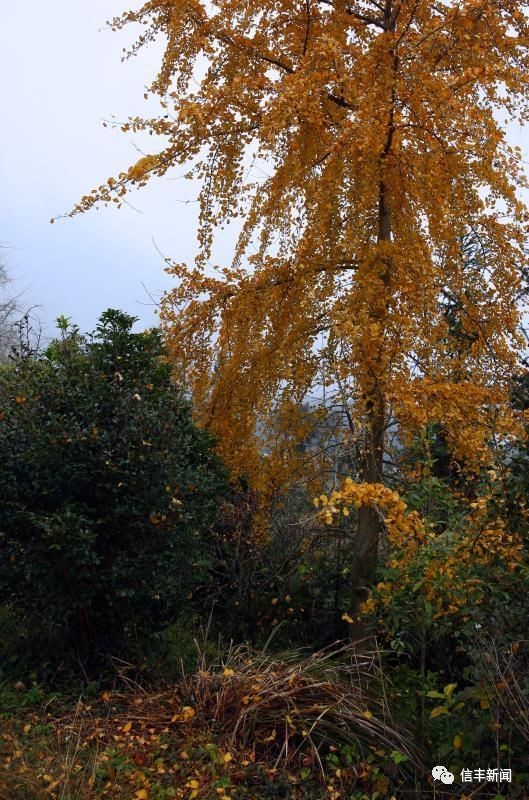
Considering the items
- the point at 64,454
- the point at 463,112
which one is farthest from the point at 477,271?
the point at 64,454

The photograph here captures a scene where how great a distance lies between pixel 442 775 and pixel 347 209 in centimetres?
415

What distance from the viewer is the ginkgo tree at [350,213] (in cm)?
499

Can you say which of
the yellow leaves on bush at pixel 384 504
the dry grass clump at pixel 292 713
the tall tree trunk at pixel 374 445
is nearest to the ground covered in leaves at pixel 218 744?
the dry grass clump at pixel 292 713

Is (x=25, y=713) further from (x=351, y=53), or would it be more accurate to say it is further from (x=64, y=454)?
(x=351, y=53)

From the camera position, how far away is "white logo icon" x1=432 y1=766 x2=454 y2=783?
3618 millimetres

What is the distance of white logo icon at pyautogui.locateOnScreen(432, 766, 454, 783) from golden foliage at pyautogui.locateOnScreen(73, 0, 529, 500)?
1.96 metres

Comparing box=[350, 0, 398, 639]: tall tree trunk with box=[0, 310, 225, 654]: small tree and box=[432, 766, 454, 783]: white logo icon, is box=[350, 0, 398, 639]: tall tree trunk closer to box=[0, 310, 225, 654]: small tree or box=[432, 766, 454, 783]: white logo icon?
box=[0, 310, 225, 654]: small tree

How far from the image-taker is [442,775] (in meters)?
3.67

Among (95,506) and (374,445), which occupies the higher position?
(374,445)

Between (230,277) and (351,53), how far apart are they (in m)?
1.81

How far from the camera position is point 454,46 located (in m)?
5.20

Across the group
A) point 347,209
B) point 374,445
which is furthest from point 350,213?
point 374,445

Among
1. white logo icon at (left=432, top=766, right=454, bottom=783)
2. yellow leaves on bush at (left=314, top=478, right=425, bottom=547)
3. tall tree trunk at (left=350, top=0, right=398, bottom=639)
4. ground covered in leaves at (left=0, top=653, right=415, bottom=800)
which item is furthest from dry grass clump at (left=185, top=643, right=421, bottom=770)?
tall tree trunk at (left=350, top=0, right=398, bottom=639)

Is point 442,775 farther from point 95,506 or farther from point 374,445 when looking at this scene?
point 374,445
